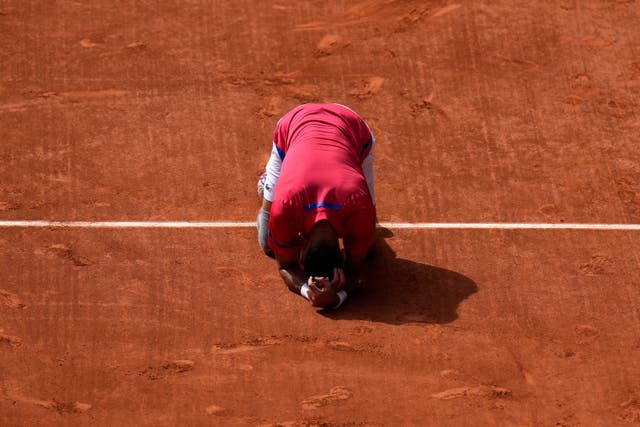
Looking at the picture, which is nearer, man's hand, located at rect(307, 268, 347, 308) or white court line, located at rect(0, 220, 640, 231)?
man's hand, located at rect(307, 268, 347, 308)

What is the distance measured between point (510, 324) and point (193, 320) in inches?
108

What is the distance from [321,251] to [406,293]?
124cm

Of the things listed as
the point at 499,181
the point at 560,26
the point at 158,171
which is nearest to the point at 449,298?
the point at 499,181

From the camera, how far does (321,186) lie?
9.73 metres

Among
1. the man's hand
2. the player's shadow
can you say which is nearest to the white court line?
the player's shadow

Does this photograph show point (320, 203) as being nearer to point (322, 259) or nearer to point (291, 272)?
point (322, 259)

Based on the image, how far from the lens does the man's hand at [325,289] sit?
10039 mm

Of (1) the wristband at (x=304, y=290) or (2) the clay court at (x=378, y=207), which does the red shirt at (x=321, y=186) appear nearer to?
(1) the wristband at (x=304, y=290)

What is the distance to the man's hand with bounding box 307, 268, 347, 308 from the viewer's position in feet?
32.9

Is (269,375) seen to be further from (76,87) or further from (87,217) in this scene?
(76,87)

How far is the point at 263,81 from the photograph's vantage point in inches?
501

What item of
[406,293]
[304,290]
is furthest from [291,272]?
[406,293]

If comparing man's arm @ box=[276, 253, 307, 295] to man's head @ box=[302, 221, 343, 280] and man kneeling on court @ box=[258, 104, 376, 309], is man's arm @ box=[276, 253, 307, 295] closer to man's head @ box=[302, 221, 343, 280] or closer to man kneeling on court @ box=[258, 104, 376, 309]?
man kneeling on court @ box=[258, 104, 376, 309]

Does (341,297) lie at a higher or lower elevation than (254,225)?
higher
